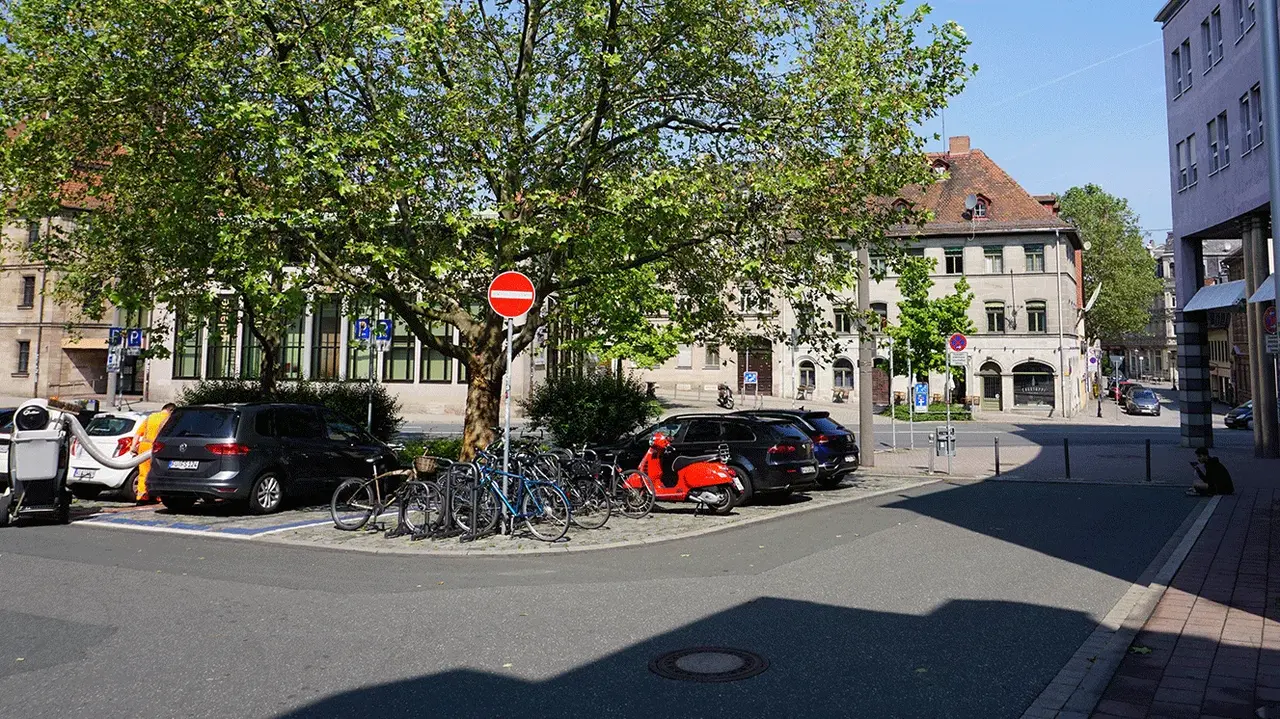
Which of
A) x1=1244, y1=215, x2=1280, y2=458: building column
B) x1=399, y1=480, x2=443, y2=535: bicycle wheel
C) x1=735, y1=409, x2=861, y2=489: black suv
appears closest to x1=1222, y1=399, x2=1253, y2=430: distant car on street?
x1=1244, y1=215, x2=1280, y2=458: building column

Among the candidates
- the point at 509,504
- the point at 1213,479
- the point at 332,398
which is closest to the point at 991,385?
the point at 1213,479

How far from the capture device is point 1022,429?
38719 mm

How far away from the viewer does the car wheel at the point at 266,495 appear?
12.5 m

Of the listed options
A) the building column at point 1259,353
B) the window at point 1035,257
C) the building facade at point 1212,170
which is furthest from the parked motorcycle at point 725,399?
the building column at point 1259,353

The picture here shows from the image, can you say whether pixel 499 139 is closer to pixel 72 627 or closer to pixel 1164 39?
pixel 72 627

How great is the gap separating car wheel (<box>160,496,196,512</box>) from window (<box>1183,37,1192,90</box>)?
92.3 feet

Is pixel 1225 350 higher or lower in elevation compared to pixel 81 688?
higher

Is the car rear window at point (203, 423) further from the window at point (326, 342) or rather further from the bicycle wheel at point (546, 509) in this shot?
the window at point (326, 342)

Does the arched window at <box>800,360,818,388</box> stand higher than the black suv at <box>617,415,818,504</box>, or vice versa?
the arched window at <box>800,360,818,388</box>

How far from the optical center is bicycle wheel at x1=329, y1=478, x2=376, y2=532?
1132 centimetres

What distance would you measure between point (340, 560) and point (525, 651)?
4.34 metres

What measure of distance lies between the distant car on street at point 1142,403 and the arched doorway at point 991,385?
24.4 feet

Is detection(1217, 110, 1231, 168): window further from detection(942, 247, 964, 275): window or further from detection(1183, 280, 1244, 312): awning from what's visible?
detection(942, 247, 964, 275): window

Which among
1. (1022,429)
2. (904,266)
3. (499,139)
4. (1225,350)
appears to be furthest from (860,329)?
(1225,350)
